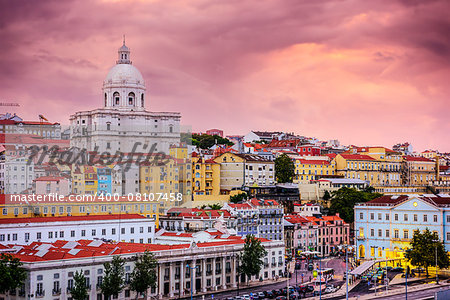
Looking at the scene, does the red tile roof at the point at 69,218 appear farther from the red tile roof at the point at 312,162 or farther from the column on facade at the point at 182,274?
the red tile roof at the point at 312,162

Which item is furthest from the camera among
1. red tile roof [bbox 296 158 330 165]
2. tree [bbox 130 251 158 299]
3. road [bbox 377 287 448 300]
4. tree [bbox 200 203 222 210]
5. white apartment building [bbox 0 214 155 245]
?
red tile roof [bbox 296 158 330 165]

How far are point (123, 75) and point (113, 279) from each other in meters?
100

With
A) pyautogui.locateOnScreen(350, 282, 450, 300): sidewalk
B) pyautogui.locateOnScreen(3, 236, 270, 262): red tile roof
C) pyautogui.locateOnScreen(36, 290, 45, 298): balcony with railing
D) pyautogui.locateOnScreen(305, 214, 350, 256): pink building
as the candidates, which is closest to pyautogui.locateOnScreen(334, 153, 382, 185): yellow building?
pyautogui.locateOnScreen(305, 214, 350, 256): pink building

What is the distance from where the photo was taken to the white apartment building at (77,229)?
9538 centimetres

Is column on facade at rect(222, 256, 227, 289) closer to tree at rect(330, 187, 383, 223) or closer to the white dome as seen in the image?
tree at rect(330, 187, 383, 223)

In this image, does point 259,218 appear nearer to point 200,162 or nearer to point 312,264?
point 312,264

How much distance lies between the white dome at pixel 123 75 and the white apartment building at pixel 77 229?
67.7 m

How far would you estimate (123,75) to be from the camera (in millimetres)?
172250

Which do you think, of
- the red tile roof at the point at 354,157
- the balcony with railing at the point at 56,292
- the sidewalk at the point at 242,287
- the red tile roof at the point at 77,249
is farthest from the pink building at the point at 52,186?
the red tile roof at the point at 354,157

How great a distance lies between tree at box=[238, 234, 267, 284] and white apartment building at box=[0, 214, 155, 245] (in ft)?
60.0

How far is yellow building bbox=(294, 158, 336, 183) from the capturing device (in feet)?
602

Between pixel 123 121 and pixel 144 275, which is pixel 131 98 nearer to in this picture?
pixel 123 121

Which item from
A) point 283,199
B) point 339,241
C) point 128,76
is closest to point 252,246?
point 339,241

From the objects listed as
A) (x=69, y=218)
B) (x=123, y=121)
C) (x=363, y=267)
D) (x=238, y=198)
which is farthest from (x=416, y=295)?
(x=123, y=121)
